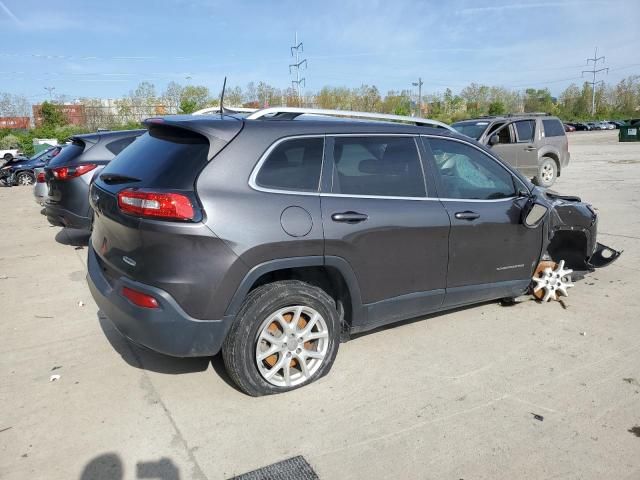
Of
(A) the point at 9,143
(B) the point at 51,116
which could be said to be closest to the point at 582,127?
(B) the point at 51,116

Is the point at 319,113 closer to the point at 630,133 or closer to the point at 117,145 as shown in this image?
the point at 117,145

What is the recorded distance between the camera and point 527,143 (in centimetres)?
1289

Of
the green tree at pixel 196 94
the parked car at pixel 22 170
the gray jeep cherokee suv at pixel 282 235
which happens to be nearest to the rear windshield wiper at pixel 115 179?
the gray jeep cherokee suv at pixel 282 235

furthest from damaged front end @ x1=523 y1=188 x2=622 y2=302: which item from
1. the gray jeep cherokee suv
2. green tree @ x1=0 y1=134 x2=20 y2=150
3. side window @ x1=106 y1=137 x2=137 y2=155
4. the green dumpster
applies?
green tree @ x1=0 y1=134 x2=20 y2=150

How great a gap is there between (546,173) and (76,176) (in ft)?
37.2

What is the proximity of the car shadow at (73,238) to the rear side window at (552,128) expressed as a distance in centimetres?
1137

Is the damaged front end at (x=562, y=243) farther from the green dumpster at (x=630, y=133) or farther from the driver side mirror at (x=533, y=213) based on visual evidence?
the green dumpster at (x=630, y=133)

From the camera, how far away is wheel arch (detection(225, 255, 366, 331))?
293 centimetres

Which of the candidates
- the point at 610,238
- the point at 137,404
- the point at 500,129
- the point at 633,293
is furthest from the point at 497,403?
the point at 500,129

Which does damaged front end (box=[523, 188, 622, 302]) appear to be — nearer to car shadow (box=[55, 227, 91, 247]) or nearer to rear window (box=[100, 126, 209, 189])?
rear window (box=[100, 126, 209, 189])

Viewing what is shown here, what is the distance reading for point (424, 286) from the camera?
3.74m

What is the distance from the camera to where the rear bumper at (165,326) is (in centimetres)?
280

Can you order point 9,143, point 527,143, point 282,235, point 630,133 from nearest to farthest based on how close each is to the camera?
point 282,235
point 527,143
point 630,133
point 9,143

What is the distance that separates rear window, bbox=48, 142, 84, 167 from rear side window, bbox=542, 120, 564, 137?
1129 centimetres
